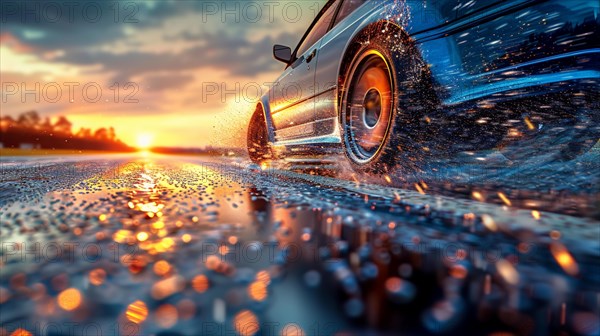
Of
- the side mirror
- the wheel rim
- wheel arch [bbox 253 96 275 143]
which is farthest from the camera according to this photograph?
wheel arch [bbox 253 96 275 143]

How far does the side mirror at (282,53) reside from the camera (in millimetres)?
5980

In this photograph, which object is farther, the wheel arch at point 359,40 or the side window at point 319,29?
the side window at point 319,29

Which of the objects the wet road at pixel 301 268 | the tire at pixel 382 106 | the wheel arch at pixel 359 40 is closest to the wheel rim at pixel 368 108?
the tire at pixel 382 106

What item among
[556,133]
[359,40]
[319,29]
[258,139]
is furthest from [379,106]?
[258,139]

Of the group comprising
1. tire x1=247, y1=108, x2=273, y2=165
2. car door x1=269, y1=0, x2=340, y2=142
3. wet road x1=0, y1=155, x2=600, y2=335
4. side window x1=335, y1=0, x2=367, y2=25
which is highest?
side window x1=335, y1=0, x2=367, y2=25

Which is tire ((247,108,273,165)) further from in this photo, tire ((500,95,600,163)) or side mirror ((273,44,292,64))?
tire ((500,95,600,163))

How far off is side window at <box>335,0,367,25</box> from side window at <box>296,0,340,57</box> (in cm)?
25

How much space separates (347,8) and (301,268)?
3.87 meters

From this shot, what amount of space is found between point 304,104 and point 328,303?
4.29 meters

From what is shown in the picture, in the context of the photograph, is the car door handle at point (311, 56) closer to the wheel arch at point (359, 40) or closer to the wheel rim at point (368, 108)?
the wheel arch at point (359, 40)

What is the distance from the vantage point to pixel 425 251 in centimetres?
158

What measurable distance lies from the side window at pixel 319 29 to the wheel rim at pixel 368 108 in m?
1.29

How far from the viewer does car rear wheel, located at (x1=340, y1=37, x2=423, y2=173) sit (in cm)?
326

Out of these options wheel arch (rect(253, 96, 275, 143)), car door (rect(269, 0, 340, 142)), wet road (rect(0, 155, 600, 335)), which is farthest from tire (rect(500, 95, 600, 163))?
wheel arch (rect(253, 96, 275, 143))
